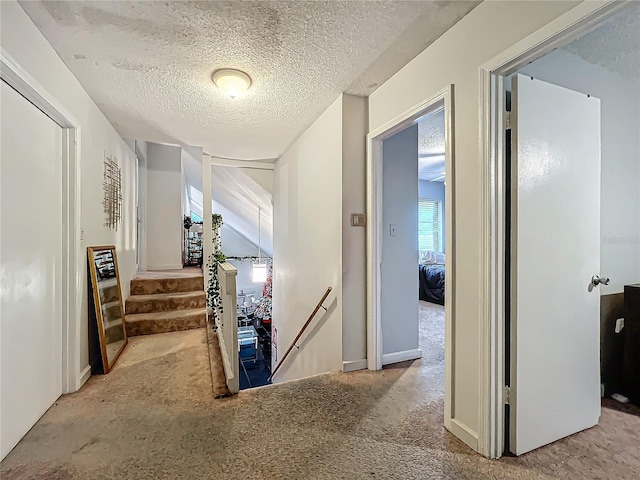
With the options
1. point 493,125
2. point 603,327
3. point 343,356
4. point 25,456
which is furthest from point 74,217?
point 603,327

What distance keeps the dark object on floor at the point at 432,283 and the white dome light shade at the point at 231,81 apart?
4.19 metres

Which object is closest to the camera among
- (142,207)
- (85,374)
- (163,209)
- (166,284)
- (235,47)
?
(235,47)

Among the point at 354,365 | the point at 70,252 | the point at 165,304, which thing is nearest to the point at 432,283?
the point at 354,365

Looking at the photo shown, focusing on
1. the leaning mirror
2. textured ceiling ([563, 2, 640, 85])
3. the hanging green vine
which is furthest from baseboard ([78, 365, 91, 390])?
textured ceiling ([563, 2, 640, 85])

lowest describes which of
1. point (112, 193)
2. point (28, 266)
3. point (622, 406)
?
point (622, 406)

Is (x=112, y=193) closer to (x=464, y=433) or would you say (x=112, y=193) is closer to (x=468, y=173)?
(x=468, y=173)

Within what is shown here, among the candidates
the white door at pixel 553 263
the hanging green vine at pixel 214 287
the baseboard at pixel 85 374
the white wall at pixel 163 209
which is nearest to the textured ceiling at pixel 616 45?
the white door at pixel 553 263

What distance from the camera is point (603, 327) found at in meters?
2.06

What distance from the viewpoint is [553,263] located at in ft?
5.14

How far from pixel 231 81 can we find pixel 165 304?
288 centimetres

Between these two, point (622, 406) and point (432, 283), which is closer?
point (622, 406)

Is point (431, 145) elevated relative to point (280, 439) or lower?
elevated

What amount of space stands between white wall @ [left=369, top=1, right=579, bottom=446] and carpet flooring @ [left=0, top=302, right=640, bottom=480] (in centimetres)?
30

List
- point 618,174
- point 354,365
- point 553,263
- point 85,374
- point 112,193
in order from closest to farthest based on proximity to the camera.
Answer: point 553,263 → point 618,174 → point 85,374 → point 354,365 → point 112,193
